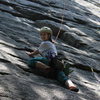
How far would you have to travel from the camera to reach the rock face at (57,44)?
5.08 meters

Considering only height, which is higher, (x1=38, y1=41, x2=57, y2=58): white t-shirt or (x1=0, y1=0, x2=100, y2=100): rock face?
(x1=38, y1=41, x2=57, y2=58): white t-shirt

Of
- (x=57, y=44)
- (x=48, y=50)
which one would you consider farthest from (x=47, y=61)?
(x=57, y=44)

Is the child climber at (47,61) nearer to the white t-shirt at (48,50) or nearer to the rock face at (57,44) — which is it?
the white t-shirt at (48,50)

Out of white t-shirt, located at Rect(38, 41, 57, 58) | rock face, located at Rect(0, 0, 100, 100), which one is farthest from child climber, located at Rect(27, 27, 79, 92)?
rock face, located at Rect(0, 0, 100, 100)

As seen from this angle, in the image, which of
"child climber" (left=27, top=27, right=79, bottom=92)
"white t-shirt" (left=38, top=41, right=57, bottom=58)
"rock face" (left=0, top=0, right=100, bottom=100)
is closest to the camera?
"rock face" (left=0, top=0, right=100, bottom=100)

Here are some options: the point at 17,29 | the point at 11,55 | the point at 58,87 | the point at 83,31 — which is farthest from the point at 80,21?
the point at 58,87

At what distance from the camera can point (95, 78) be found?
284 inches

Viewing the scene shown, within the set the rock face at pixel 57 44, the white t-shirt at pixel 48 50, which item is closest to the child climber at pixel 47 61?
the white t-shirt at pixel 48 50

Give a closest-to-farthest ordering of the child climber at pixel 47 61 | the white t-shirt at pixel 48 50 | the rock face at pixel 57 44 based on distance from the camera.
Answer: the rock face at pixel 57 44
the child climber at pixel 47 61
the white t-shirt at pixel 48 50

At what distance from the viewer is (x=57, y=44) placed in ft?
30.1

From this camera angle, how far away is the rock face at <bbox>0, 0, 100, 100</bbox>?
16.7 ft

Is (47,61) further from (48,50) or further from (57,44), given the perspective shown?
(57,44)

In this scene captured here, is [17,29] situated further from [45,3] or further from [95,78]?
[45,3]

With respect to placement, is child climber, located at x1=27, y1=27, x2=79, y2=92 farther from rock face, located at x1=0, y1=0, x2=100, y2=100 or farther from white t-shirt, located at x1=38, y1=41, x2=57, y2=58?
rock face, located at x1=0, y1=0, x2=100, y2=100
